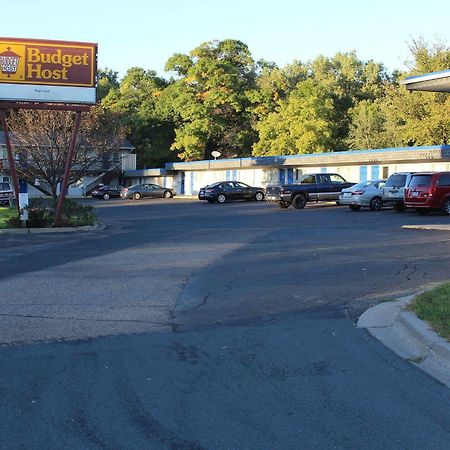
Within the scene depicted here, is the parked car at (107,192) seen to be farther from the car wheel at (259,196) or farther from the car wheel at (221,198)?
the car wheel at (259,196)

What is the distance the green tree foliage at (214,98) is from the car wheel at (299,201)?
106 feet

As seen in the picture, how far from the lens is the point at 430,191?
26.0m

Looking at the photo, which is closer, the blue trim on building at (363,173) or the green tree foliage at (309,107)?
the blue trim on building at (363,173)

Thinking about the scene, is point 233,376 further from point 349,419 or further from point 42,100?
point 42,100

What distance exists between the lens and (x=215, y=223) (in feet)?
82.1

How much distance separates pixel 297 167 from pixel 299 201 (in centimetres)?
1578

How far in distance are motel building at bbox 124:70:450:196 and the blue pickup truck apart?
736cm

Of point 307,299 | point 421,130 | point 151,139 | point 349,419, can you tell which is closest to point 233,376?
point 349,419

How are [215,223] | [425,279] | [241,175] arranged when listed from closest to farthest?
[425,279], [215,223], [241,175]

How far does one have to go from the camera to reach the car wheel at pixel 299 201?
110ft

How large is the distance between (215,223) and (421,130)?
95.1 ft

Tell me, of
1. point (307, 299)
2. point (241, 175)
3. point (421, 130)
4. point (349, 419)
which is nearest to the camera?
point (349, 419)

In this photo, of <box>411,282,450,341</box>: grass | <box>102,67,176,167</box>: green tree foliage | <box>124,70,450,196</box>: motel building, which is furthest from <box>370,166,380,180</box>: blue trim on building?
<box>102,67,176,167</box>: green tree foliage

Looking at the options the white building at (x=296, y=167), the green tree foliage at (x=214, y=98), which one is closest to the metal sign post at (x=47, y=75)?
the white building at (x=296, y=167)
